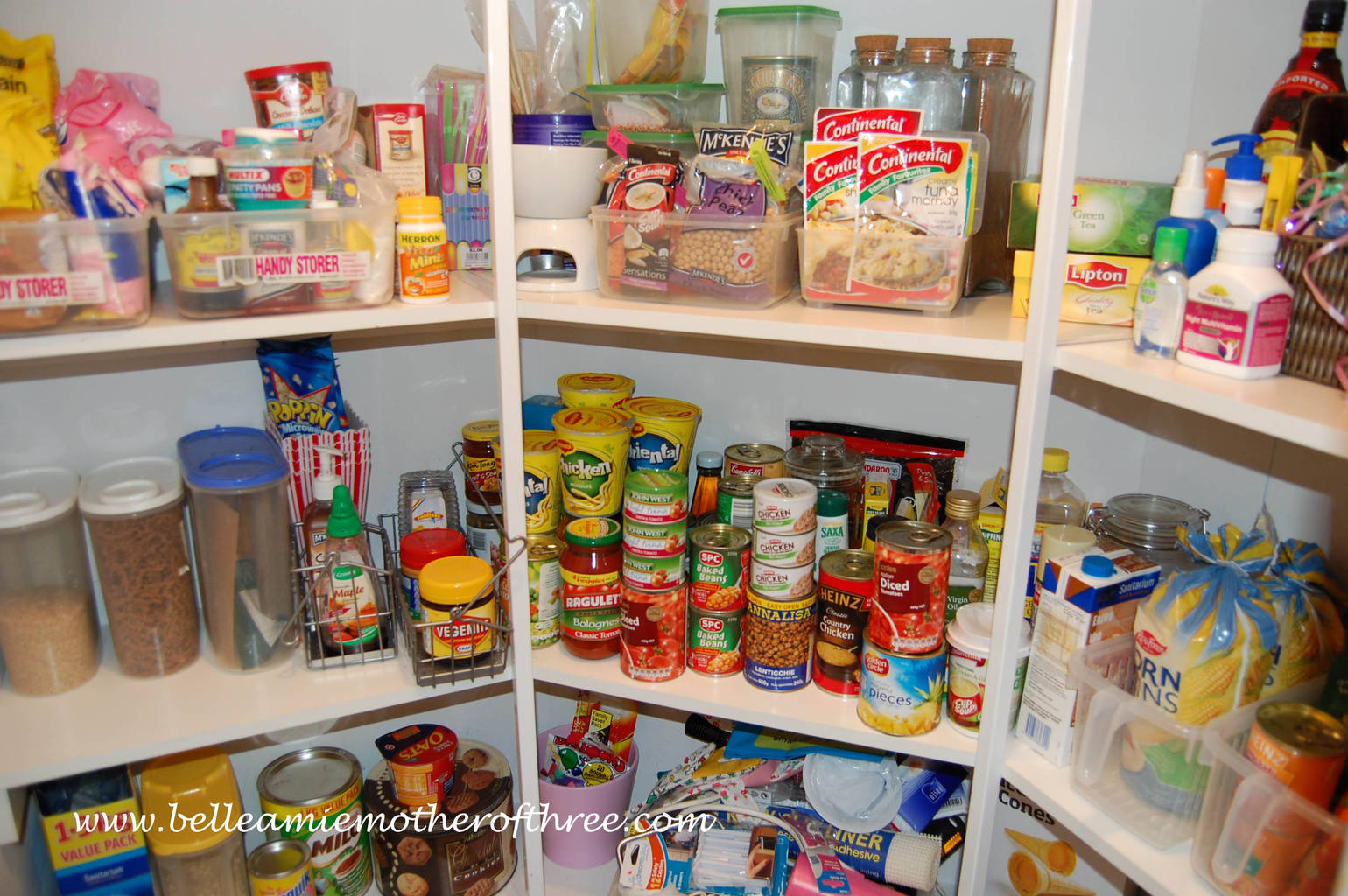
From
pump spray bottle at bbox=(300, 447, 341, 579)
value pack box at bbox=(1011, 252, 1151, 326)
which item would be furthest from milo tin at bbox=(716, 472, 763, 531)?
pump spray bottle at bbox=(300, 447, 341, 579)

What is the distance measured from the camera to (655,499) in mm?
1135

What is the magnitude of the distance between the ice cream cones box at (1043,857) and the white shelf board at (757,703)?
307mm

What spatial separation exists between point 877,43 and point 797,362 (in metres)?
0.46

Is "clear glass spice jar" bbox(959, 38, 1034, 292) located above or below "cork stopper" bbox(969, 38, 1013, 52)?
below

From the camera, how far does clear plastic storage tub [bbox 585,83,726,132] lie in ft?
3.88

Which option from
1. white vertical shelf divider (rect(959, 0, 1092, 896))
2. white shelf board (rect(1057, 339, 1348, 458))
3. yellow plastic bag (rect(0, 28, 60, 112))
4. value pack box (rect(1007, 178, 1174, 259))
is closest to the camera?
white shelf board (rect(1057, 339, 1348, 458))

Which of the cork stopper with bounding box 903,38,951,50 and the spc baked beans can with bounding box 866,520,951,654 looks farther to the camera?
the cork stopper with bounding box 903,38,951,50

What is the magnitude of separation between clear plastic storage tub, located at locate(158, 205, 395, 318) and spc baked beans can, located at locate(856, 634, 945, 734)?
719mm

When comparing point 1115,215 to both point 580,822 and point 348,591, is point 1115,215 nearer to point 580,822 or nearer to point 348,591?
point 348,591

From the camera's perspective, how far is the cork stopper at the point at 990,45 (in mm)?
1127

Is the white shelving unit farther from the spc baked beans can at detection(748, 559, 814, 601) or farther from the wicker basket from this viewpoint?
the spc baked beans can at detection(748, 559, 814, 601)

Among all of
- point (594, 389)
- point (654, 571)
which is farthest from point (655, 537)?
point (594, 389)

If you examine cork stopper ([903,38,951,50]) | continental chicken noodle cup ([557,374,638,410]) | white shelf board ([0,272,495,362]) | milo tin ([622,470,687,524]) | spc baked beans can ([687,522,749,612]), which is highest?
cork stopper ([903,38,951,50])

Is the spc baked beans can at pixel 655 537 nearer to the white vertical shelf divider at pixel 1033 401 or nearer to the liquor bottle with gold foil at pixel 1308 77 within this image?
the white vertical shelf divider at pixel 1033 401
